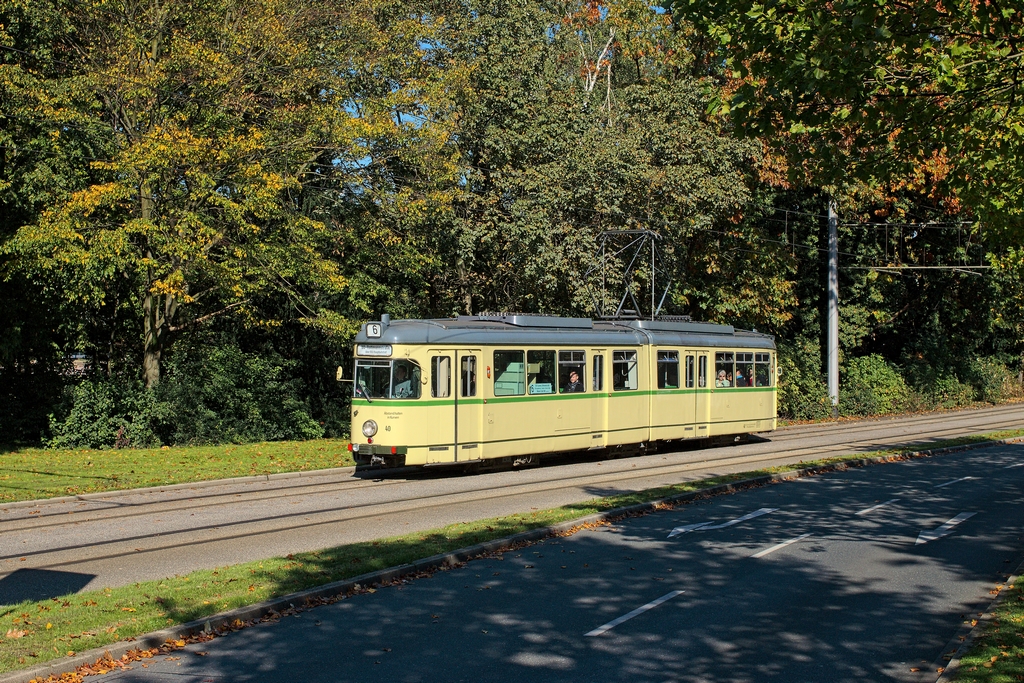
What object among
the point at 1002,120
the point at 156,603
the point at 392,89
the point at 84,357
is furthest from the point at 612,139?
the point at 156,603

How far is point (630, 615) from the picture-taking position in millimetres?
9383

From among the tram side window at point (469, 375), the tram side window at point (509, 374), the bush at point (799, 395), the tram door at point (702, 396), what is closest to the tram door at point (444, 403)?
the tram side window at point (469, 375)

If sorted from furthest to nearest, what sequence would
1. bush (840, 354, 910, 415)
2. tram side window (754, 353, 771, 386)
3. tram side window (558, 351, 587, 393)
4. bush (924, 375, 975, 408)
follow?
bush (924, 375, 975, 408) < bush (840, 354, 910, 415) < tram side window (754, 353, 771, 386) < tram side window (558, 351, 587, 393)

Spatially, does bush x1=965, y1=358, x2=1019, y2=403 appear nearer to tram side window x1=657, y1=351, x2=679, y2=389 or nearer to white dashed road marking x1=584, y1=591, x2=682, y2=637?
tram side window x1=657, y1=351, x2=679, y2=389

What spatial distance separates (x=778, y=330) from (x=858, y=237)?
554 cm

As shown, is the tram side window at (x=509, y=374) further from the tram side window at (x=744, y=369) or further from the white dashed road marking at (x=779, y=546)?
the tram side window at (x=744, y=369)

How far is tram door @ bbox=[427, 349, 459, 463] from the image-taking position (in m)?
19.8

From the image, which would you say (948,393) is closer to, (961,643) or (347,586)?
(961,643)

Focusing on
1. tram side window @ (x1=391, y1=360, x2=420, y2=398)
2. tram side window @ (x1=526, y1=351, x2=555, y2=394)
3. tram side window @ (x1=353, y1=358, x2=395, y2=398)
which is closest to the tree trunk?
tram side window @ (x1=353, y1=358, x2=395, y2=398)

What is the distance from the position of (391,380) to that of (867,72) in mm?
11576

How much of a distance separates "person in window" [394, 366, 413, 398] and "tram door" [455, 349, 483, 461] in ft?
3.49

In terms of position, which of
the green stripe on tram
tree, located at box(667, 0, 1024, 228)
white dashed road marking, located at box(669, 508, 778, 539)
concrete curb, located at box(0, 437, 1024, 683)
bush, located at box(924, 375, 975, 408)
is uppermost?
tree, located at box(667, 0, 1024, 228)

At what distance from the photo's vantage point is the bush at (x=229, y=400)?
85.9 feet

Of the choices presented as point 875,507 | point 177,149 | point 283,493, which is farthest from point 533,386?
point 177,149
